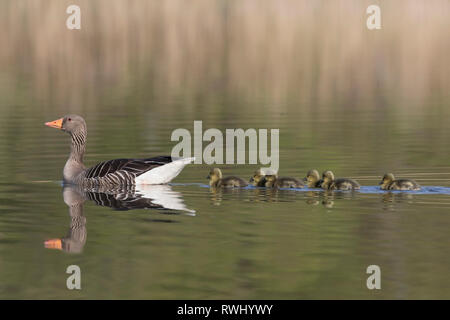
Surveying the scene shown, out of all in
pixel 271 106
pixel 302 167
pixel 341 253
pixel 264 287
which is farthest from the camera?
pixel 271 106

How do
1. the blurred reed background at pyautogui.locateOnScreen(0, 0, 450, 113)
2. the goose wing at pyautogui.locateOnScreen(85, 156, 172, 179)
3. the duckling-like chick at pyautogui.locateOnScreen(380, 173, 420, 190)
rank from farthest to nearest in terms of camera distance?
the blurred reed background at pyautogui.locateOnScreen(0, 0, 450, 113) → the goose wing at pyautogui.locateOnScreen(85, 156, 172, 179) → the duckling-like chick at pyautogui.locateOnScreen(380, 173, 420, 190)

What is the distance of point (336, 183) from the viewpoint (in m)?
14.1

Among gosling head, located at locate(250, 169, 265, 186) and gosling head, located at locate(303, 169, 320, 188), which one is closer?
gosling head, located at locate(303, 169, 320, 188)

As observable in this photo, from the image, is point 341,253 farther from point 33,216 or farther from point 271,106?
point 271,106

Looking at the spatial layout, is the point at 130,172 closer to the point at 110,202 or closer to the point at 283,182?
the point at 110,202

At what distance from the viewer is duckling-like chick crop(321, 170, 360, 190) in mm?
14023

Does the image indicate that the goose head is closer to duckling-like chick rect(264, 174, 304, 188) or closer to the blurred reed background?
duckling-like chick rect(264, 174, 304, 188)

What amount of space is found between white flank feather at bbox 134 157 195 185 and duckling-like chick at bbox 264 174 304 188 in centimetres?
117

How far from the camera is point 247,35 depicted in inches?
1347

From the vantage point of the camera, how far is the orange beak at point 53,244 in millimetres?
10875

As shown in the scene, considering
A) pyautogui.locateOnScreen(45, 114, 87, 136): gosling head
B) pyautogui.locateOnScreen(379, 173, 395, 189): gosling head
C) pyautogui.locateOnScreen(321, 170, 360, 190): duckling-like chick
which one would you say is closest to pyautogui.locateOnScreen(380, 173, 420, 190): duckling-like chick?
pyautogui.locateOnScreen(379, 173, 395, 189): gosling head

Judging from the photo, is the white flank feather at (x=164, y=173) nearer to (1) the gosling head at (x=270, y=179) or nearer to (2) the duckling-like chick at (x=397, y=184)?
(1) the gosling head at (x=270, y=179)

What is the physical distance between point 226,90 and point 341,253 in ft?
60.2

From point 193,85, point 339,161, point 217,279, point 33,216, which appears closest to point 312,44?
point 193,85
